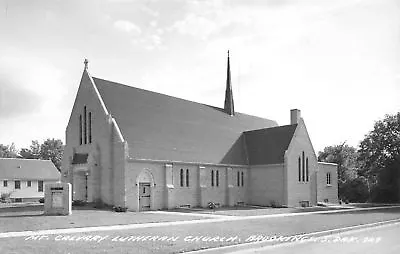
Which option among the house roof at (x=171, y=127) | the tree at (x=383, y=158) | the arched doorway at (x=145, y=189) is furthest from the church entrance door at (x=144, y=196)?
the tree at (x=383, y=158)

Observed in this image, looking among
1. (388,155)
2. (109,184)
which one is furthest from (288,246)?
(388,155)

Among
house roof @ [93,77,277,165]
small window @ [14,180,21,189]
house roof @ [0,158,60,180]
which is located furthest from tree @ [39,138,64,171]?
house roof @ [93,77,277,165]

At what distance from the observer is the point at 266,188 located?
153 feet

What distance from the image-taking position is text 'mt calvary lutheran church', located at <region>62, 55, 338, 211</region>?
36.8m

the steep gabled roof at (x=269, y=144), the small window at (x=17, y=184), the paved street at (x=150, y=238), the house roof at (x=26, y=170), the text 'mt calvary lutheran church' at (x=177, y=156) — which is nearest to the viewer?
the paved street at (x=150, y=238)

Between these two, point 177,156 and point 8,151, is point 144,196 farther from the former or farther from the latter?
point 8,151

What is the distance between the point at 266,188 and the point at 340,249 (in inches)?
1205

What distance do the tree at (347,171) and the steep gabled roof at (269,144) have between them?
21.6m

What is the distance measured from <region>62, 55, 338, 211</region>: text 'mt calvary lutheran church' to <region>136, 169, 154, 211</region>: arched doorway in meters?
0.08

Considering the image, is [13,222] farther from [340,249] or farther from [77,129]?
[77,129]

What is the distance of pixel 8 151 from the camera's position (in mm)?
110500

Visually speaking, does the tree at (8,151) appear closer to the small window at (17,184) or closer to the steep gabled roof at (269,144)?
the small window at (17,184)

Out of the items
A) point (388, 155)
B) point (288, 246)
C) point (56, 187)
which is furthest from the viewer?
point (388, 155)

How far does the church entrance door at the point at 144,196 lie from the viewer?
36.9 meters
